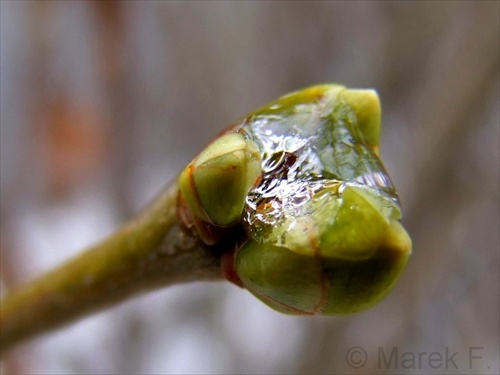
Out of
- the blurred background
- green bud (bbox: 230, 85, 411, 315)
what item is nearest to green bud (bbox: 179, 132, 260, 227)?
green bud (bbox: 230, 85, 411, 315)

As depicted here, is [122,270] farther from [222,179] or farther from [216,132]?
[216,132]

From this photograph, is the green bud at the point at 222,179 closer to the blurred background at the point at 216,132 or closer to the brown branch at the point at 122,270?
the brown branch at the point at 122,270

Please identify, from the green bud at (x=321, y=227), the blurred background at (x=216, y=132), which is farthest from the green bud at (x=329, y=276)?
the blurred background at (x=216, y=132)

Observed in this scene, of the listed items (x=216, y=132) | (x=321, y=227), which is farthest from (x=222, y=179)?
(x=216, y=132)

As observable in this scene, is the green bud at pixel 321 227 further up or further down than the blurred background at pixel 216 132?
further up

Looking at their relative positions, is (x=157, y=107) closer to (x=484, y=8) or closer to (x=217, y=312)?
(x=217, y=312)

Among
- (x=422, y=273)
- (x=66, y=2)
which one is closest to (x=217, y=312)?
(x=422, y=273)

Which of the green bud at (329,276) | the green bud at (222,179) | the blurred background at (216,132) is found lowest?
the blurred background at (216,132)
